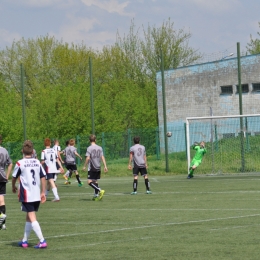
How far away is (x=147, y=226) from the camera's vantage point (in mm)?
13961

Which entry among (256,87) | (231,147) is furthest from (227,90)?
(231,147)

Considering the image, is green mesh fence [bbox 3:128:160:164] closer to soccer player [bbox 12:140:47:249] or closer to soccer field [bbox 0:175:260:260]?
soccer field [bbox 0:175:260:260]

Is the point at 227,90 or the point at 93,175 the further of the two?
the point at 227,90

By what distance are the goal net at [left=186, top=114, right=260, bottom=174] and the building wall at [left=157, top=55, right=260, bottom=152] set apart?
752cm

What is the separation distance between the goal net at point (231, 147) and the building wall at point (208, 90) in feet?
24.7

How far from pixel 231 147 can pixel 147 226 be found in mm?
20586

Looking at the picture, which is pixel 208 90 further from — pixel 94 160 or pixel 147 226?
pixel 147 226

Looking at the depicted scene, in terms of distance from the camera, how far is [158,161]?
3841cm

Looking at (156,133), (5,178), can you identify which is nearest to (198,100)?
(156,133)

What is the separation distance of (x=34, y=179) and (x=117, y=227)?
2.87 metres

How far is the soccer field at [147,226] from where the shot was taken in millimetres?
10688

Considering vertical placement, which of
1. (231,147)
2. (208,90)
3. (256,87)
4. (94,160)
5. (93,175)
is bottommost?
(93,175)

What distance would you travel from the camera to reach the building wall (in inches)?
1815

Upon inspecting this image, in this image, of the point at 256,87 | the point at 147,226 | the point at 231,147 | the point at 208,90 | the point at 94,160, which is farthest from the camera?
the point at 208,90
